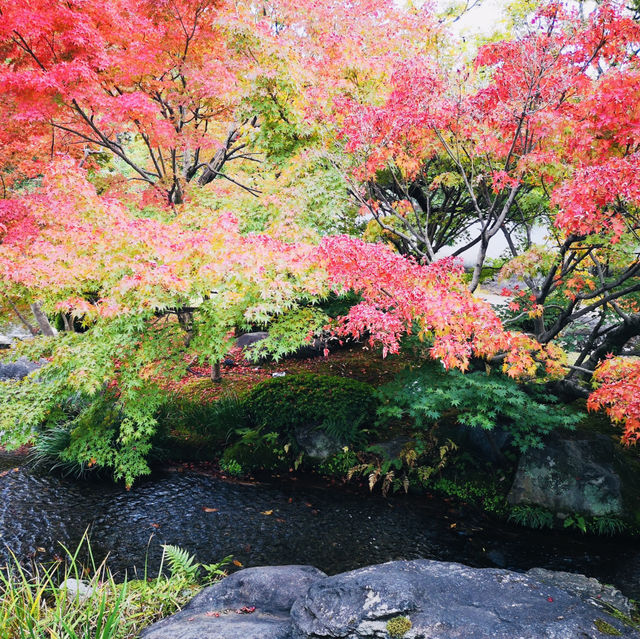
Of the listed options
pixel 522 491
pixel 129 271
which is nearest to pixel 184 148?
pixel 129 271

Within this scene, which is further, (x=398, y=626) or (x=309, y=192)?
(x=309, y=192)

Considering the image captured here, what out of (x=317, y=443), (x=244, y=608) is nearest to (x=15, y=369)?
(x=317, y=443)

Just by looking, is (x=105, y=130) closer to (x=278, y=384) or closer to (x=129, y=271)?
(x=129, y=271)

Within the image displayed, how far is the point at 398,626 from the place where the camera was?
9.47 ft

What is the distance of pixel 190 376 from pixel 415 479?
6.23m

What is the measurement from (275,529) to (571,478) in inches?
163

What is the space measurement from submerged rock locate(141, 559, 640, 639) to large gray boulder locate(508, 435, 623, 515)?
10.7 feet

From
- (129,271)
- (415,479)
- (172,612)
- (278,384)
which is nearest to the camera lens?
(172,612)

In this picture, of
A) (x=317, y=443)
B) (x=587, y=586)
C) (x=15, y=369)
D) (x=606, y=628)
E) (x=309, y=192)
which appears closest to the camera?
(x=606, y=628)

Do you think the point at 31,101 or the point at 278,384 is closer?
the point at 31,101

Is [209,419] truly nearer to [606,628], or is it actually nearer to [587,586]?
[587,586]

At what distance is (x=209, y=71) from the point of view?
8.47 metres

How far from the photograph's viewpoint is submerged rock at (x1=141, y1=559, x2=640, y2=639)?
2832 mm

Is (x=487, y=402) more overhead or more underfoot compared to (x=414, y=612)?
more overhead
